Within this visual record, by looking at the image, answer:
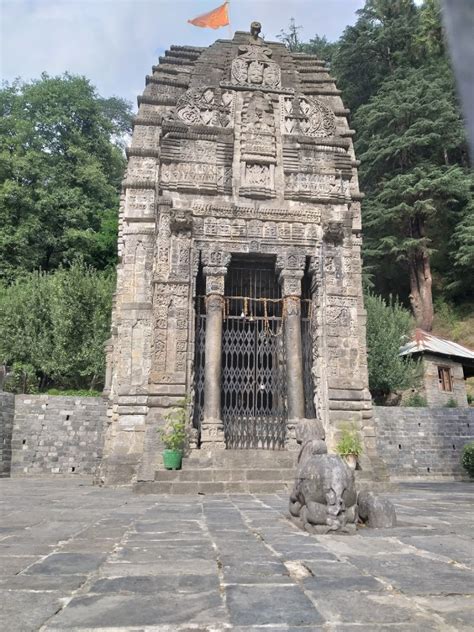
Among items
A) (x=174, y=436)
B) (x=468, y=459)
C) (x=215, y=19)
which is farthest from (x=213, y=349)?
(x=215, y=19)

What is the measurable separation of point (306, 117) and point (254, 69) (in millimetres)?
2027

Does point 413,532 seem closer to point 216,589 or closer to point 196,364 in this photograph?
point 216,589

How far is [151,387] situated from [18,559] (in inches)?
284

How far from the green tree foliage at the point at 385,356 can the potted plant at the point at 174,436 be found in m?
15.0

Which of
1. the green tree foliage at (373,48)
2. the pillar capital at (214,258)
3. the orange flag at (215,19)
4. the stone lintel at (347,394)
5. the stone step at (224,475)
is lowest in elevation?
the stone step at (224,475)

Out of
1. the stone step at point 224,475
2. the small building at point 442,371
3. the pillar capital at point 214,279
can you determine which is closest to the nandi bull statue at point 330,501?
the stone step at point 224,475

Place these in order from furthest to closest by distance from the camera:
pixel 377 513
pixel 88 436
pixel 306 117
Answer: pixel 88 436 < pixel 306 117 < pixel 377 513

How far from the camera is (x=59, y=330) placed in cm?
2334

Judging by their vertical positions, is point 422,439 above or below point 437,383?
below

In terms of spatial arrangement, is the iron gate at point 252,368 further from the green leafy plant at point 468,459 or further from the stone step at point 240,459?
the green leafy plant at point 468,459

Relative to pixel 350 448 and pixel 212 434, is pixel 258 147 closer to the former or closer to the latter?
pixel 212 434

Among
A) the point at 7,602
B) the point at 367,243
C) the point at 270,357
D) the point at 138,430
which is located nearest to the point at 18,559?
the point at 7,602

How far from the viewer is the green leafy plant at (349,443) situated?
1021 cm

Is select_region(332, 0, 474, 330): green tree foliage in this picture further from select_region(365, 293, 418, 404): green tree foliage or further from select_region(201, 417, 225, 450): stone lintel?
select_region(201, 417, 225, 450): stone lintel
